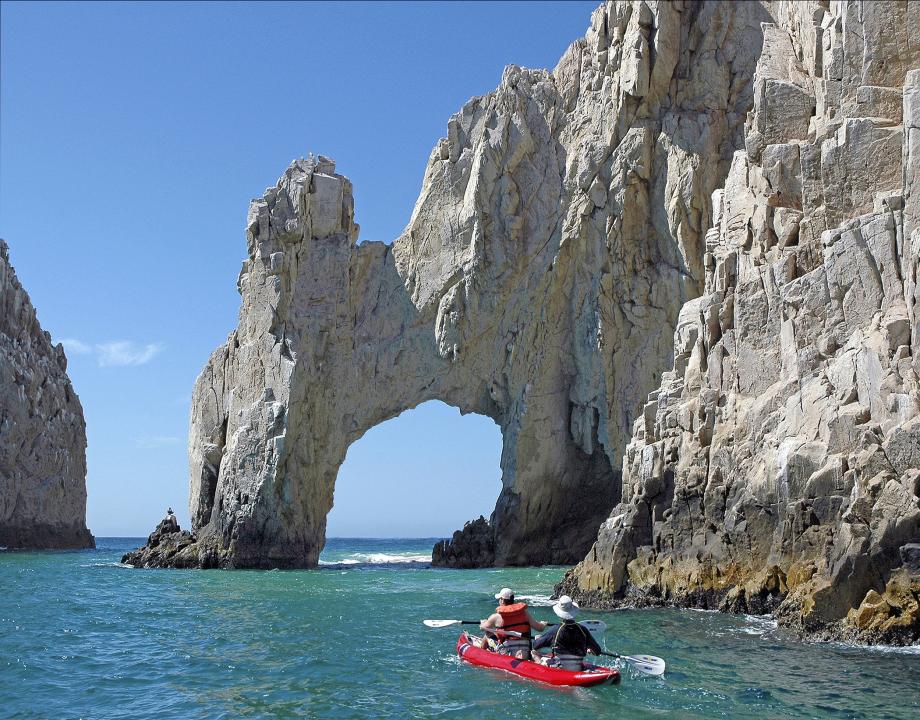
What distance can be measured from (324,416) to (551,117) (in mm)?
17610

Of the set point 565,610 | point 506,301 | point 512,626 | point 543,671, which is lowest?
point 543,671

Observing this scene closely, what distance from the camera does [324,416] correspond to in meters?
45.1

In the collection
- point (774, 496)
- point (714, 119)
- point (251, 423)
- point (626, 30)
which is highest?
point (626, 30)

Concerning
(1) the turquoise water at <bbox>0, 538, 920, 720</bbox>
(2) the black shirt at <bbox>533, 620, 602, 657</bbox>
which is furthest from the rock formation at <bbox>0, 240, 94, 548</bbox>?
(2) the black shirt at <bbox>533, 620, 602, 657</bbox>

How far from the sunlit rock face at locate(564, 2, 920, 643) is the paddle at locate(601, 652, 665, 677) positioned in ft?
12.4

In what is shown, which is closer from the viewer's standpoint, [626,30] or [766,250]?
[766,250]

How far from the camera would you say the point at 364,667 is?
1716 cm

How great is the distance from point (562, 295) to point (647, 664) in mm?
30623

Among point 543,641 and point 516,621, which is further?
point 516,621

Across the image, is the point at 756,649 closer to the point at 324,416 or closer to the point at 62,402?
the point at 324,416

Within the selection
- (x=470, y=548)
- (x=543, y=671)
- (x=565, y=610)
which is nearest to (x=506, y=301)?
(x=470, y=548)

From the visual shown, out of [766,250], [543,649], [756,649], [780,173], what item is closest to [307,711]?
[543,649]

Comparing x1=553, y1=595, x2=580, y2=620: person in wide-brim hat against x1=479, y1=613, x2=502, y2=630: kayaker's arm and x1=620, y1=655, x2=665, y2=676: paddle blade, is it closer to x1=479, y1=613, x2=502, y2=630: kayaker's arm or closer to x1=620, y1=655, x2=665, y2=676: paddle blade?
x1=620, y1=655, x2=665, y2=676: paddle blade

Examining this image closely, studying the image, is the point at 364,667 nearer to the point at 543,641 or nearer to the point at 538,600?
the point at 543,641
